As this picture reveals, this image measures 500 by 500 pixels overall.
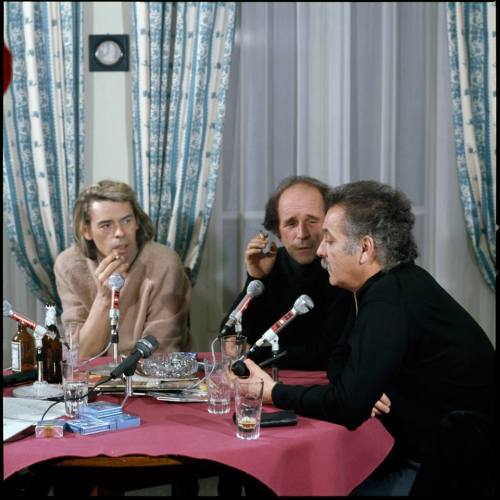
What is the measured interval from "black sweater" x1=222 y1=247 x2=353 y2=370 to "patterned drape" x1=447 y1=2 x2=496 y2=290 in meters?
1.21

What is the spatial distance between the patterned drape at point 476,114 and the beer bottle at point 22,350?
2.25 metres

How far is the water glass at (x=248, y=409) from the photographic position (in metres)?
1.71

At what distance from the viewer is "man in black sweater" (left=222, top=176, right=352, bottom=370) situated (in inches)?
108

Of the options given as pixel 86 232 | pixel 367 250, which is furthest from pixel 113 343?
pixel 86 232

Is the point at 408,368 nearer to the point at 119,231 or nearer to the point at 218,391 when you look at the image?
the point at 218,391

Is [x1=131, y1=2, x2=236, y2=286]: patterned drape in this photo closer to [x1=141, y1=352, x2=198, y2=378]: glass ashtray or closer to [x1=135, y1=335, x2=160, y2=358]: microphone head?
[x1=141, y1=352, x2=198, y2=378]: glass ashtray

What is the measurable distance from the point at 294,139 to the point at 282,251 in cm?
95

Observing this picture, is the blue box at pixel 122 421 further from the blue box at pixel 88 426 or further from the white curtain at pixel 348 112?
the white curtain at pixel 348 112

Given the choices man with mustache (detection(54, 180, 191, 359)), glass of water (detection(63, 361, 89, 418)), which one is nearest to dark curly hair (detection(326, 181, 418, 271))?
glass of water (detection(63, 361, 89, 418))

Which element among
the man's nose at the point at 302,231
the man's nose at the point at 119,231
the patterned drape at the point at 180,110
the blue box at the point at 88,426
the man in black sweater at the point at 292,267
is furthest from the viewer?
A: the patterned drape at the point at 180,110

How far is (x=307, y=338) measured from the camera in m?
2.69

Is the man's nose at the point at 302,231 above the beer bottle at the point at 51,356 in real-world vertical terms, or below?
above

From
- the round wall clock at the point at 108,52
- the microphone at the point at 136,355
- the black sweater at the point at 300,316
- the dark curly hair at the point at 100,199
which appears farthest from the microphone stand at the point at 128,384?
the round wall clock at the point at 108,52

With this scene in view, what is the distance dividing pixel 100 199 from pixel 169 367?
1.13 m
